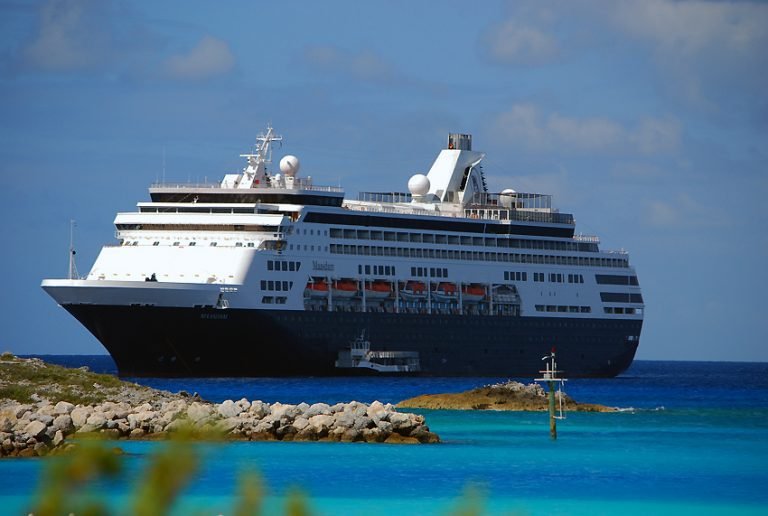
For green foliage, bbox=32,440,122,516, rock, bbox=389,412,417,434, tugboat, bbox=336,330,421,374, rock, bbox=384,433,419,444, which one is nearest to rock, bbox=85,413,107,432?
rock, bbox=384,433,419,444

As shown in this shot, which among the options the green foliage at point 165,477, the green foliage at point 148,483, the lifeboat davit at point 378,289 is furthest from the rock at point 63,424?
the lifeboat davit at point 378,289

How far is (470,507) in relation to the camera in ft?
14.9

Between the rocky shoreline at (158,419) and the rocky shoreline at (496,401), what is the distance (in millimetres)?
11592

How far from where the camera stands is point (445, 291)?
214 feet

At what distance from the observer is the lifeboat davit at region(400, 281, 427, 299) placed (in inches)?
2504

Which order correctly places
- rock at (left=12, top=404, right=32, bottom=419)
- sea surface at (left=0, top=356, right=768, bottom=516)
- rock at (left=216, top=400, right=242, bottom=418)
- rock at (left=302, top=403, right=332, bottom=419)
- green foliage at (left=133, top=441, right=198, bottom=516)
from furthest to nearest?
1. rock at (left=302, top=403, right=332, bottom=419)
2. rock at (left=216, top=400, right=242, bottom=418)
3. rock at (left=12, top=404, right=32, bottom=419)
4. sea surface at (left=0, top=356, right=768, bottom=516)
5. green foliage at (left=133, top=441, right=198, bottom=516)

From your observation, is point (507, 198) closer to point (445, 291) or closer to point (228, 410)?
point (445, 291)

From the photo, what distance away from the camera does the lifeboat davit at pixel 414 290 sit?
63.6 meters

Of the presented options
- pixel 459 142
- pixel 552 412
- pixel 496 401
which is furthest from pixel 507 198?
pixel 552 412

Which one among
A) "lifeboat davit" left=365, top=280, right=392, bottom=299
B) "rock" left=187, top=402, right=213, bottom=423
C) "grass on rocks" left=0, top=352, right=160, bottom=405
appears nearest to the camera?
"rock" left=187, top=402, right=213, bottom=423

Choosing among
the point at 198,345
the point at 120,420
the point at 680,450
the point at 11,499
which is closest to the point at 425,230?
the point at 198,345

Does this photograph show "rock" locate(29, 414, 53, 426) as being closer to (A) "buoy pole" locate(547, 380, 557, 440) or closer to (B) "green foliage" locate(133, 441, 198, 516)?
(A) "buoy pole" locate(547, 380, 557, 440)

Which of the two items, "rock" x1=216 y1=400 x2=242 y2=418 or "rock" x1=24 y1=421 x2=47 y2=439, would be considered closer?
"rock" x1=24 y1=421 x2=47 y2=439

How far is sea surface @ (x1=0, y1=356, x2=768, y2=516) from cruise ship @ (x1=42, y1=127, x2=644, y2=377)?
1535 cm
